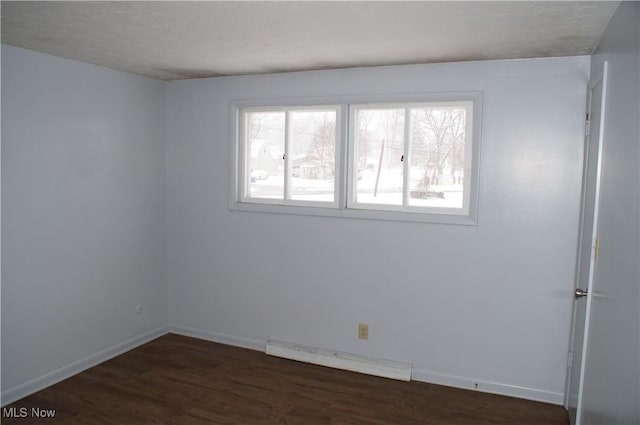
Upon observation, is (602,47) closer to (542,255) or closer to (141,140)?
(542,255)

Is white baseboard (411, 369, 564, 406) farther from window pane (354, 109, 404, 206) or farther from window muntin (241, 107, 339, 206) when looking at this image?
window muntin (241, 107, 339, 206)

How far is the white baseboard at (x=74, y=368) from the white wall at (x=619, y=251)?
334 cm

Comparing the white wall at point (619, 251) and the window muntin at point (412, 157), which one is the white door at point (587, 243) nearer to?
the white wall at point (619, 251)

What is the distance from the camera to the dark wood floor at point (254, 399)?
3.12 metres

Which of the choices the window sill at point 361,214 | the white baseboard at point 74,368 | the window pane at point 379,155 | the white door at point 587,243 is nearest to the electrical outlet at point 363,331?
the window sill at point 361,214

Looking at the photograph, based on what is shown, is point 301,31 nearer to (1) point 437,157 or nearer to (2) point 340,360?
(1) point 437,157

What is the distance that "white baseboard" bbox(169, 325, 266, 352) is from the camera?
4.25 metres

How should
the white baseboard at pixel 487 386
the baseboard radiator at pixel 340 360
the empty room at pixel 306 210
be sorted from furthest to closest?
the baseboard radiator at pixel 340 360 < the white baseboard at pixel 487 386 < the empty room at pixel 306 210

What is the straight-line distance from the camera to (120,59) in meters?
3.54

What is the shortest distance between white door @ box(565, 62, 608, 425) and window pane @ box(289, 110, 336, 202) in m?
1.78

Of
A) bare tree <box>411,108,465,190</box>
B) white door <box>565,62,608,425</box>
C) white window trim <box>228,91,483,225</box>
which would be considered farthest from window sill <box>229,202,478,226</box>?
white door <box>565,62,608,425</box>

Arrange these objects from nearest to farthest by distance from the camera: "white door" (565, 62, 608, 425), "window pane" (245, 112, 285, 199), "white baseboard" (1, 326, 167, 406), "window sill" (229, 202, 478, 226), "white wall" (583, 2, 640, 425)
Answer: "white wall" (583, 2, 640, 425) < "white door" (565, 62, 608, 425) < "white baseboard" (1, 326, 167, 406) < "window sill" (229, 202, 478, 226) < "window pane" (245, 112, 285, 199)

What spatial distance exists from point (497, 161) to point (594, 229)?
1004 millimetres

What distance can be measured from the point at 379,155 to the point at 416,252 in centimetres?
79
